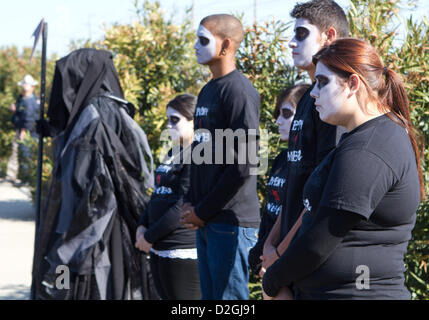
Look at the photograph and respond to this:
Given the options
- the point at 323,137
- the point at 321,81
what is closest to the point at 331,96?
the point at 321,81

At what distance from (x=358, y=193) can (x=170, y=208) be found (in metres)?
2.15

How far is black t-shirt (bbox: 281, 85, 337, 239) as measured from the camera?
2.30 metres

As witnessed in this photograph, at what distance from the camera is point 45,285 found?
14.3 feet

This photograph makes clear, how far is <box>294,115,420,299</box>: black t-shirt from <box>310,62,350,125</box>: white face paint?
3.0 inches

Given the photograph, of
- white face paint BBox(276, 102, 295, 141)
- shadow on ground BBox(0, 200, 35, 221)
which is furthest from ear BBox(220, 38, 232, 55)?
shadow on ground BBox(0, 200, 35, 221)

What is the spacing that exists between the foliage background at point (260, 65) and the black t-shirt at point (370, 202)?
62cm

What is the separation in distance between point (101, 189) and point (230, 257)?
4.91ft

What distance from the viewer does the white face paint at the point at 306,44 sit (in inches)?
102

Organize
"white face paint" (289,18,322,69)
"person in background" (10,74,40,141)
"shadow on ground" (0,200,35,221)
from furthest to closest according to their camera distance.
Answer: "person in background" (10,74,40,141) < "shadow on ground" (0,200,35,221) < "white face paint" (289,18,322,69)

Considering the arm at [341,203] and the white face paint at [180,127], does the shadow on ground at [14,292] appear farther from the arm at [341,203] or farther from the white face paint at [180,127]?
the arm at [341,203]

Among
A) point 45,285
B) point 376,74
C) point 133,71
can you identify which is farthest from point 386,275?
point 133,71

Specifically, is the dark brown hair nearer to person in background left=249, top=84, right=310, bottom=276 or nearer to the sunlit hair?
person in background left=249, top=84, right=310, bottom=276

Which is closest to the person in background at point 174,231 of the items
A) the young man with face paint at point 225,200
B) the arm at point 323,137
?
the young man with face paint at point 225,200
